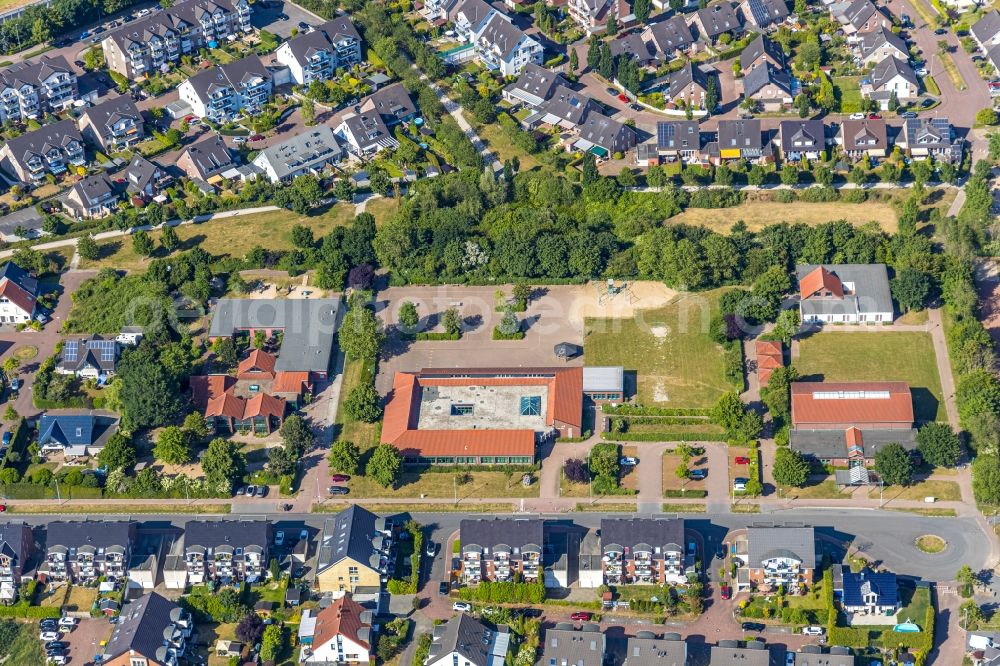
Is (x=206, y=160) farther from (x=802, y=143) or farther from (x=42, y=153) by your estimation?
(x=802, y=143)

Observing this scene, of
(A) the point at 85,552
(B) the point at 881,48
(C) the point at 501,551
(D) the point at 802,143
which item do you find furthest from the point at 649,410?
(B) the point at 881,48

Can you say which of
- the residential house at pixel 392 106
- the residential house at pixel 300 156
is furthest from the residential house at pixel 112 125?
the residential house at pixel 392 106

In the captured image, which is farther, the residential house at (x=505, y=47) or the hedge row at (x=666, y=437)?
the residential house at (x=505, y=47)

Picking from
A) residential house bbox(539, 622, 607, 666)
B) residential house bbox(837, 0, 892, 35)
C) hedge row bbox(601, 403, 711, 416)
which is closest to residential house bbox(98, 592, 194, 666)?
residential house bbox(539, 622, 607, 666)

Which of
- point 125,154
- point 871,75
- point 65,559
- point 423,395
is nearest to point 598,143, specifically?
point 871,75

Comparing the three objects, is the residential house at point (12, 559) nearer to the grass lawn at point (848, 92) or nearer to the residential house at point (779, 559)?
the residential house at point (779, 559)

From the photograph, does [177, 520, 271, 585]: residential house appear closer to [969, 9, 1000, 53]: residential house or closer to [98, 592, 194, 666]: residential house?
[98, 592, 194, 666]: residential house
